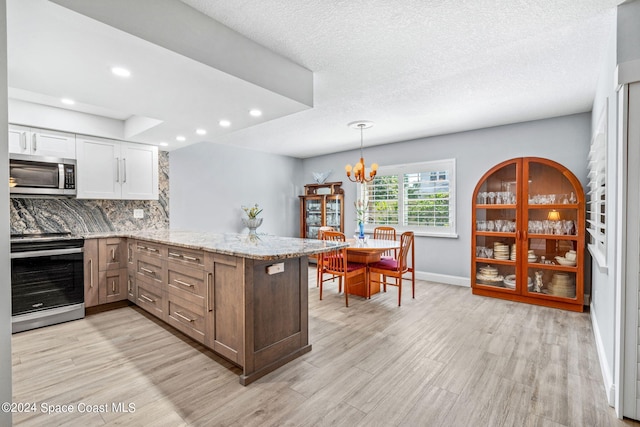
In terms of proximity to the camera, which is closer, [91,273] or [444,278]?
[91,273]

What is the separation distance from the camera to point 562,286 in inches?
146

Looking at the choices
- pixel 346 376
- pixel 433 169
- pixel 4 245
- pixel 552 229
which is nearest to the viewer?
pixel 4 245

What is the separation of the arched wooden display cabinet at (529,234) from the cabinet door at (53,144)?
5.36m

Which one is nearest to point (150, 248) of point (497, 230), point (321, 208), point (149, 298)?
point (149, 298)

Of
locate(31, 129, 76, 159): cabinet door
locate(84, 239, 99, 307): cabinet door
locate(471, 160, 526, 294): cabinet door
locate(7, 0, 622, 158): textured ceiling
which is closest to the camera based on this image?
locate(7, 0, 622, 158): textured ceiling

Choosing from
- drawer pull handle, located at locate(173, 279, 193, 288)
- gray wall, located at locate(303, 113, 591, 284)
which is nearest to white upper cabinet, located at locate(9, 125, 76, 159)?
drawer pull handle, located at locate(173, 279, 193, 288)

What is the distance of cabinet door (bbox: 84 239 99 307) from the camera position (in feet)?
11.4

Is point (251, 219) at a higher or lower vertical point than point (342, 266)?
higher

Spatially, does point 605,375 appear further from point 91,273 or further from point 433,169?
point 91,273

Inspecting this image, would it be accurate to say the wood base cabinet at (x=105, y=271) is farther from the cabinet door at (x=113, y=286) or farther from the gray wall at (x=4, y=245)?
the gray wall at (x=4, y=245)

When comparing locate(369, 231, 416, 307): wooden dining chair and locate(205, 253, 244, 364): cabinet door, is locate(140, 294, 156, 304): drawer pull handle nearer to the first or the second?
locate(205, 253, 244, 364): cabinet door

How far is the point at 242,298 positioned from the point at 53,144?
3220 mm

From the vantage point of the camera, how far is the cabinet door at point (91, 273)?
11.4 feet

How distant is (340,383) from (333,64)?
2.54m
